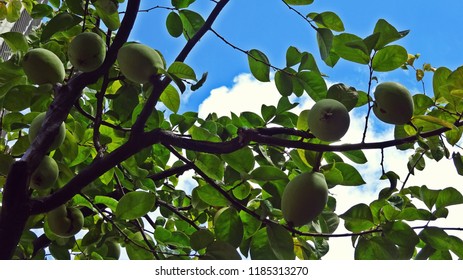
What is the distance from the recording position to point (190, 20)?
1.49 metres

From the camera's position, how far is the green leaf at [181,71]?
1.17m

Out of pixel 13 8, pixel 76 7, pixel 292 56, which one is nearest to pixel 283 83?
pixel 292 56

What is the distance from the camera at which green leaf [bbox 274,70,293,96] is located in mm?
1415

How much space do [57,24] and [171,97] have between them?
0.38 meters

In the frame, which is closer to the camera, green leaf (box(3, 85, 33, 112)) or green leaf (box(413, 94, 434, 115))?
green leaf (box(413, 94, 434, 115))

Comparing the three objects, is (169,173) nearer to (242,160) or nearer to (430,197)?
(242,160)

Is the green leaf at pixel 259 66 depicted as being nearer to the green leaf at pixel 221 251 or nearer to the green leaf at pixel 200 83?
the green leaf at pixel 200 83

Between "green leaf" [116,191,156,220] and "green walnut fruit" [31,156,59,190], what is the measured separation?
0.61ft

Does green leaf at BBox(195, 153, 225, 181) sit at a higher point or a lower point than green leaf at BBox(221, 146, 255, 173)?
lower

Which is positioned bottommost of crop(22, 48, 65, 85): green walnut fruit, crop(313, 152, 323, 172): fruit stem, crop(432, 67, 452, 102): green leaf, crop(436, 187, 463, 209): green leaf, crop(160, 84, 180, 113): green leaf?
crop(22, 48, 65, 85): green walnut fruit

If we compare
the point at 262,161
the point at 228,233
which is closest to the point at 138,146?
the point at 228,233

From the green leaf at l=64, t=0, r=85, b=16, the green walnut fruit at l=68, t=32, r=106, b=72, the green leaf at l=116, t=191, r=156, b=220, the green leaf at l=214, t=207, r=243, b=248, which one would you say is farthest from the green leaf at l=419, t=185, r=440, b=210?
the green leaf at l=64, t=0, r=85, b=16

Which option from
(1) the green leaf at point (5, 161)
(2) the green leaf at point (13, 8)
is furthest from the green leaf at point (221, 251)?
(2) the green leaf at point (13, 8)

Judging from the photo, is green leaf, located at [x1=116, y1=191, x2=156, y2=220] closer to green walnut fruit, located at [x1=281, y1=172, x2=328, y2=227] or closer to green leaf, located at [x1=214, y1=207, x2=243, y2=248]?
green leaf, located at [x1=214, y1=207, x2=243, y2=248]
